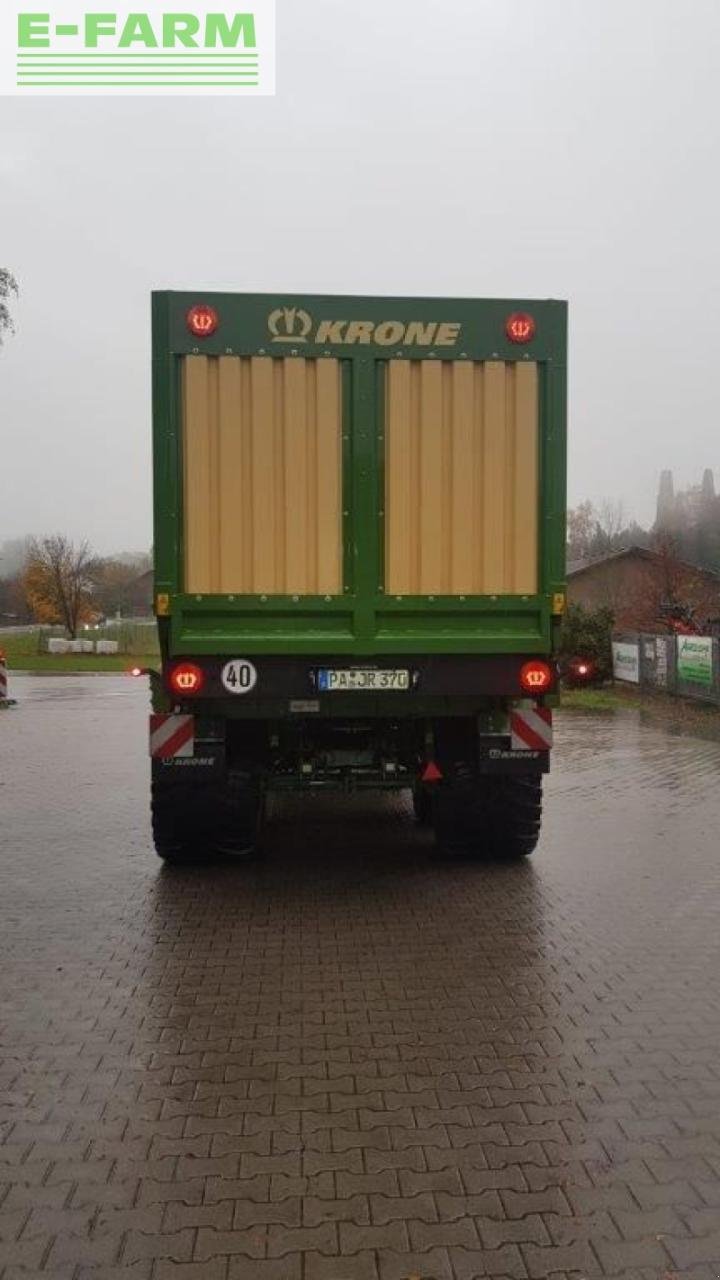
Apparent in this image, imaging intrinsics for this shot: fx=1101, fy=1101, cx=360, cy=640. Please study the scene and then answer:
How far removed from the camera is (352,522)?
6879 mm

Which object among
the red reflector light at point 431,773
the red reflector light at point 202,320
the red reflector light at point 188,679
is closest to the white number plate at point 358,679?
the red reflector light at point 431,773

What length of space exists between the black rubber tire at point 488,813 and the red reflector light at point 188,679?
1766mm

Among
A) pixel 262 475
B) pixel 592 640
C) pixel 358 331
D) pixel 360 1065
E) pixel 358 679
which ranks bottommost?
pixel 360 1065

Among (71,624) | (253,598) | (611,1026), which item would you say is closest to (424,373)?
(253,598)

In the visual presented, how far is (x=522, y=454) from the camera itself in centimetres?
700

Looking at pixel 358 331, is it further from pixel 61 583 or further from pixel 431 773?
pixel 61 583

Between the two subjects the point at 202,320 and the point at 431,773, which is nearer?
the point at 202,320

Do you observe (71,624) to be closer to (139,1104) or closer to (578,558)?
(578,558)

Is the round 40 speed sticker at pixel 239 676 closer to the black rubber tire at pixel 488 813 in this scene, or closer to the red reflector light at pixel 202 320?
the black rubber tire at pixel 488 813

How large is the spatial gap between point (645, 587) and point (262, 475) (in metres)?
32.8

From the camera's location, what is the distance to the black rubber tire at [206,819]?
23.4 ft

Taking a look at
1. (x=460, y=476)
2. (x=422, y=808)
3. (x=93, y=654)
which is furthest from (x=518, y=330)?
(x=93, y=654)

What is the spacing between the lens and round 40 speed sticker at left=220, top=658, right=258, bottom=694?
6797 millimetres

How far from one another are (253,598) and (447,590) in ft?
4.02
